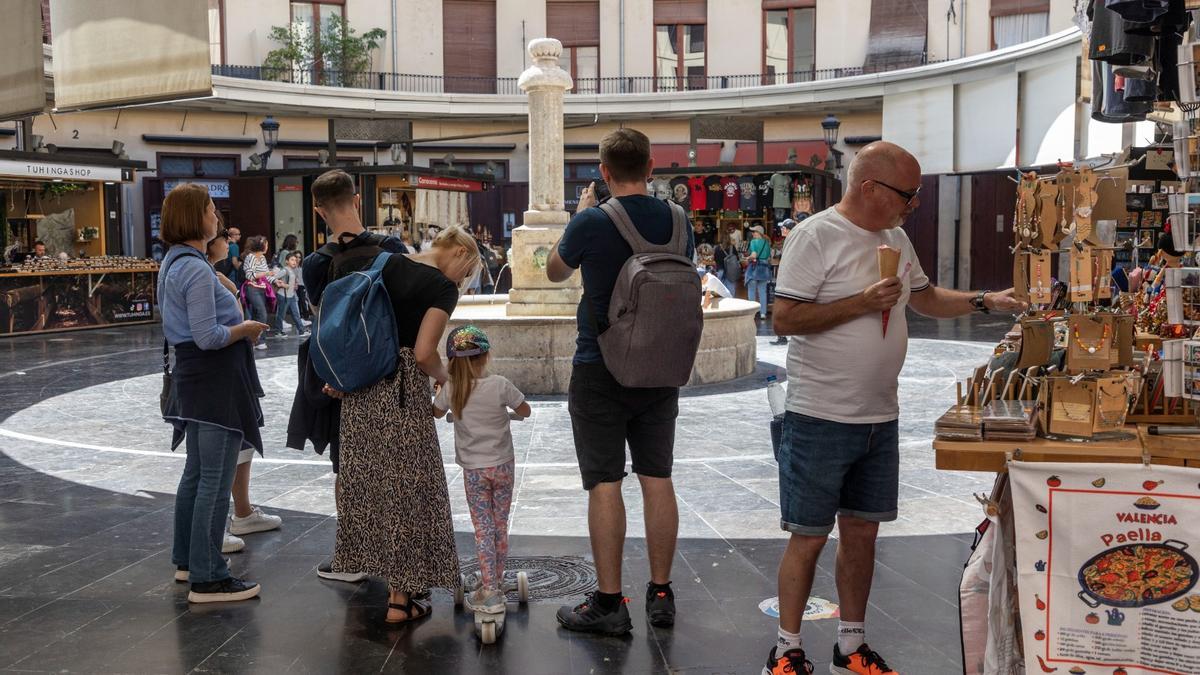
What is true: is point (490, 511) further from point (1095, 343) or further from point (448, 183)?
point (448, 183)

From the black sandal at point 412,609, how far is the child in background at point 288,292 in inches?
502

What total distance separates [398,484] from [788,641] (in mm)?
1544

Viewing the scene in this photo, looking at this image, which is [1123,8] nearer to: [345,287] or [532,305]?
[345,287]

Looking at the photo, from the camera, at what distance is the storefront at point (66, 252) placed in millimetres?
17375

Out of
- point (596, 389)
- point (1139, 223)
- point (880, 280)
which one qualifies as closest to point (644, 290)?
point (596, 389)

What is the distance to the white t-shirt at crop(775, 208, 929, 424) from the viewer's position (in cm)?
344

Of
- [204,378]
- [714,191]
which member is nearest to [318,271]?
[204,378]

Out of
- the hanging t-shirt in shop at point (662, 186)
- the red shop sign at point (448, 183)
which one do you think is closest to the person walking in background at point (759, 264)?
the hanging t-shirt in shop at point (662, 186)

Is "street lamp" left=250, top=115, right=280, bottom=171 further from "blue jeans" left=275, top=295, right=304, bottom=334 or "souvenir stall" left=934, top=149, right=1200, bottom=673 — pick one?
"souvenir stall" left=934, top=149, right=1200, bottom=673

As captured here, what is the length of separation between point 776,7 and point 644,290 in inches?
1039

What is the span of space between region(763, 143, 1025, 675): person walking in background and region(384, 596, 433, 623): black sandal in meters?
1.41

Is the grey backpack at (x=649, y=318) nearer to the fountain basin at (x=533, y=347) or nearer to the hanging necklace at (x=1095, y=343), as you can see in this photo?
the hanging necklace at (x=1095, y=343)

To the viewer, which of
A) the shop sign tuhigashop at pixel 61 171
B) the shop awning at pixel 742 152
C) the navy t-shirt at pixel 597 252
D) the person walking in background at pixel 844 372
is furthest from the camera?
the shop awning at pixel 742 152

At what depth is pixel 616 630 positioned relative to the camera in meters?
4.06
